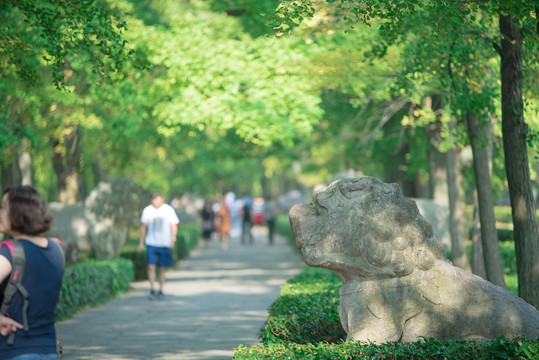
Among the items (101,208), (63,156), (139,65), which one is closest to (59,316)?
(139,65)

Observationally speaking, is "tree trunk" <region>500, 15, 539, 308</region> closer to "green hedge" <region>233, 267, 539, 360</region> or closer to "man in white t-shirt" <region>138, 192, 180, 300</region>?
"green hedge" <region>233, 267, 539, 360</region>

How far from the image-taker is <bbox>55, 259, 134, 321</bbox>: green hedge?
41.0ft

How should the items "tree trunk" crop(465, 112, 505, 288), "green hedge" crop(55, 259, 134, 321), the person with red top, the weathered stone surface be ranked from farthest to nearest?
the weathered stone surface → "green hedge" crop(55, 259, 134, 321) → "tree trunk" crop(465, 112, 505, 288) → the person with red top

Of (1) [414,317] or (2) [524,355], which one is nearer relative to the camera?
(2) [524,355]

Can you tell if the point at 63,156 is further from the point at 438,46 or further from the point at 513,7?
the point at 513,7

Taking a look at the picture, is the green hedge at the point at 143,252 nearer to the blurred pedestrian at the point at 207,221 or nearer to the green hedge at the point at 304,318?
the blurred pedestrian at the point at 207,221

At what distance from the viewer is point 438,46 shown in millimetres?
9609

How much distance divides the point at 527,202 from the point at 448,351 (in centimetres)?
278

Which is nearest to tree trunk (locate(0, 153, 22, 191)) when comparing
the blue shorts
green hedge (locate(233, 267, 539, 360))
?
the blue shorts

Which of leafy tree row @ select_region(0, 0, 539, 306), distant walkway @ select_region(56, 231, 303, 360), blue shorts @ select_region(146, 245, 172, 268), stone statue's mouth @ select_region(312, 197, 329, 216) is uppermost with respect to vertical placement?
leafy tree row @ select_region(0, 0, 539, 306)

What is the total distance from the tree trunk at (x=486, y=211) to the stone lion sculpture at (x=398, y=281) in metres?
4.24

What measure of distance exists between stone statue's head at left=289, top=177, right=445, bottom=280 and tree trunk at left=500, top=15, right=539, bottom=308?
1.78 m

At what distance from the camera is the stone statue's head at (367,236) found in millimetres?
6793

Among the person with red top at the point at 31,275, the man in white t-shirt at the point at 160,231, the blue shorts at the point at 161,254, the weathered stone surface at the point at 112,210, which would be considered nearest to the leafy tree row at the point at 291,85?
the weathered stone surface at the point at 112,210
